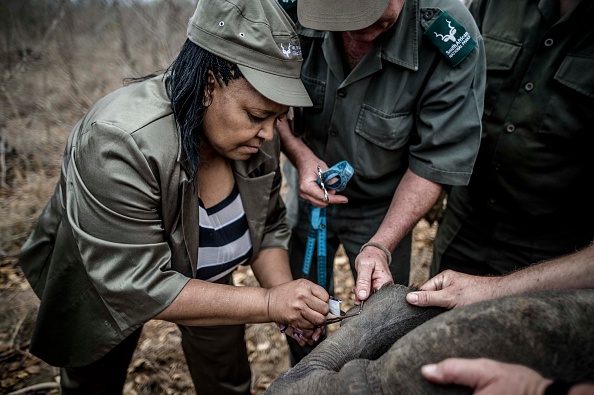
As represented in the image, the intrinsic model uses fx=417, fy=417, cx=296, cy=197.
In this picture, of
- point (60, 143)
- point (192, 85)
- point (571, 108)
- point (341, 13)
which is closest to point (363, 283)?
point (192, 85)

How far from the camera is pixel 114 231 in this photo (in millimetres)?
1629

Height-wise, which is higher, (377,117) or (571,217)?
(377,117)

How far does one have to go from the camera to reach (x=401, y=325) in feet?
5.26

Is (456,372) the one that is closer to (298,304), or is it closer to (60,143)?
(298,304)

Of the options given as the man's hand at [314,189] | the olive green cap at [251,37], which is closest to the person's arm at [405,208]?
the man's hand at [314,189]

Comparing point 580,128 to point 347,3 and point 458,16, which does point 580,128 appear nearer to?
point 458,16

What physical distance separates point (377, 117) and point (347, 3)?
676mm

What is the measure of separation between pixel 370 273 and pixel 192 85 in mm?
1180

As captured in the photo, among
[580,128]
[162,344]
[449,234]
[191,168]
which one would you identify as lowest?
[162,344]

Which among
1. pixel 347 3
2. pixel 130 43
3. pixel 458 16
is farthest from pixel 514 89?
pixel 130 43

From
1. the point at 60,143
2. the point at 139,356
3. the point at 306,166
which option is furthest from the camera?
the point at 60,143

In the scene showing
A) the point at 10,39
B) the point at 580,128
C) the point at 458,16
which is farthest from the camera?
the point at 10,39

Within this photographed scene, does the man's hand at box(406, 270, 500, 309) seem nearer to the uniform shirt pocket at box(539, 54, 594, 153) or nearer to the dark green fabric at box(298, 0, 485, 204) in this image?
the dark green fabric at box(298, 0, 485, 204)

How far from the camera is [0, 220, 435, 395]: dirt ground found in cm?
319
